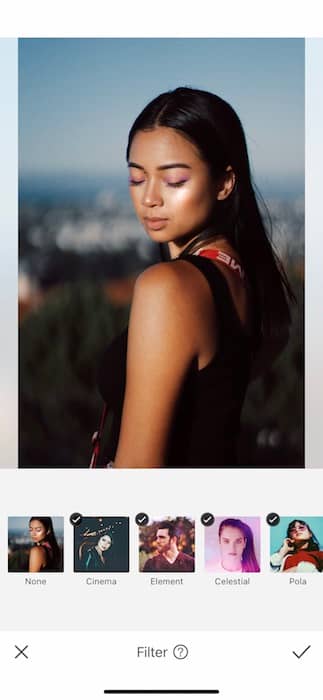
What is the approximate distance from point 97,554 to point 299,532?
0.38m

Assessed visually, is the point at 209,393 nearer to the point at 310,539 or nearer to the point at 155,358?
the point at 155,358

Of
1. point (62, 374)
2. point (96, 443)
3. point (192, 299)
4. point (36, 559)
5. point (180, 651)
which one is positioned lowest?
point (180, 651)

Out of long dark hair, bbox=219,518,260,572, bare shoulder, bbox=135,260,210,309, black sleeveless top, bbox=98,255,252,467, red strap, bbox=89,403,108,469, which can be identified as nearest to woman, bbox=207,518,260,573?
long dark hair, bbox=219,518,260,572

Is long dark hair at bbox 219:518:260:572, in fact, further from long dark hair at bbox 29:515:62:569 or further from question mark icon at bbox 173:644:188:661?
long dark hair at bbox 29:515:62:569

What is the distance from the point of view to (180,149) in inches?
53.6

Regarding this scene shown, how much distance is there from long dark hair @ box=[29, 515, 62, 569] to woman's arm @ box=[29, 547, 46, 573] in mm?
13

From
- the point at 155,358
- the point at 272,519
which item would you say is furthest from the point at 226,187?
the point at 272,519

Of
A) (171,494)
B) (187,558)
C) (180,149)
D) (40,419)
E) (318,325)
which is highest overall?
(180,149)

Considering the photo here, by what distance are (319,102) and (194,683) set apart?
45.6 inches

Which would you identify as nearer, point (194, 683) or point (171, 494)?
point (171, 494)

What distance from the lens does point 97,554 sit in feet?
4.62

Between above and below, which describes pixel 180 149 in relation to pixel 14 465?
above
